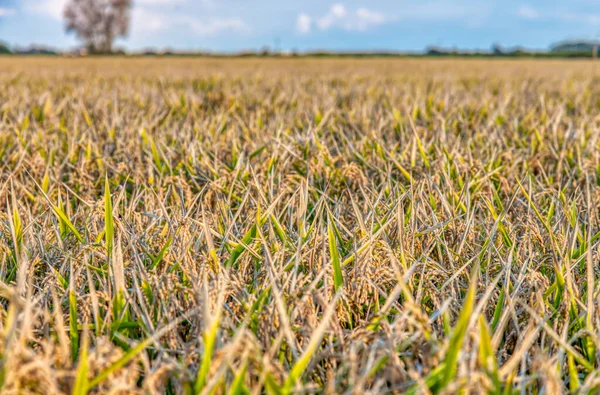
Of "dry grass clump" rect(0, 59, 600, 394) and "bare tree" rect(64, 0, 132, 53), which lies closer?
"dry grass clump" rect(0, 59, 600, 394)

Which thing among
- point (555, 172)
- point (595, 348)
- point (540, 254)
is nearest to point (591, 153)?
point (555, 172)

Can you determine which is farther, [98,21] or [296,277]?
[98,21]

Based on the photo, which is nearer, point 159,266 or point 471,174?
point 159,266

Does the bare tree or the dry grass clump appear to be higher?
the bare tree

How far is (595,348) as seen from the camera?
866 mm

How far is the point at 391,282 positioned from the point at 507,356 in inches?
9.7

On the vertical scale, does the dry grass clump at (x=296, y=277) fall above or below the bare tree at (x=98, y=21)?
below

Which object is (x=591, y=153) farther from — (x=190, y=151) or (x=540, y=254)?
(x=190, y=151)

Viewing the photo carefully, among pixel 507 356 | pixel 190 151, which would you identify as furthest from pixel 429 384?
pixel 190 151

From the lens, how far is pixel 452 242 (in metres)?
1.28

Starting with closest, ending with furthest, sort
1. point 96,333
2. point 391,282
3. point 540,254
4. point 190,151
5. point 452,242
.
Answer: point 96,333 < point 391,282 < point 540,254 < point 452,242 < point 190,151

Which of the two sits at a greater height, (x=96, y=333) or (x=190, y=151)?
(x=190, y=151)

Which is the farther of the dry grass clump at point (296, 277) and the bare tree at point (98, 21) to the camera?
the bare tree at point (98, 21)

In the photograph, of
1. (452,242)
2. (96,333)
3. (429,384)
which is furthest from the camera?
(452,242)
